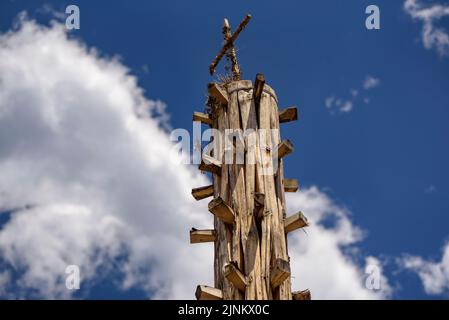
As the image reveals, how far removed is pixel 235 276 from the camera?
195 inches

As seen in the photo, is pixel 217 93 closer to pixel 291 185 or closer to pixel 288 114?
pixel 288 114

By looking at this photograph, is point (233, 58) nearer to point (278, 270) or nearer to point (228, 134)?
point (228, 134)

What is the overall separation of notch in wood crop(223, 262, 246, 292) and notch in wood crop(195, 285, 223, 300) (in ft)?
0.57

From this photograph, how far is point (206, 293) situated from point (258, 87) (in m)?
1.98

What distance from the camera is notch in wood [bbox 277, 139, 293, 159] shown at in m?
5.68

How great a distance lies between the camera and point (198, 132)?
21.1 feet

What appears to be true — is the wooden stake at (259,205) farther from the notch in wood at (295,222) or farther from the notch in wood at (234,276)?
the notch in wood at (234,276)

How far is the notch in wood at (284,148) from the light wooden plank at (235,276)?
48.1 inches

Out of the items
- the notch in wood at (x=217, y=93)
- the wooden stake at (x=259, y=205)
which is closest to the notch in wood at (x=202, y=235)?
the wooden stake at (x=259, y=205)

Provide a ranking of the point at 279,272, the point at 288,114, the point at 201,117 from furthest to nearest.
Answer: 1. the point at 201,117
2. the point at 288,114
3. the point at 279,272

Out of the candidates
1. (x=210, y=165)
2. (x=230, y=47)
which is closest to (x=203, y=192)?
(x=210, y=165)

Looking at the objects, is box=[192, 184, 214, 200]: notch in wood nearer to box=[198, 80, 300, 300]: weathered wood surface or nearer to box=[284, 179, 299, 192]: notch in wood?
box=[198, 80, 300, 300]: weathered wood surface

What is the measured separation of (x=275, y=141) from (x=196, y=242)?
1136 mm
